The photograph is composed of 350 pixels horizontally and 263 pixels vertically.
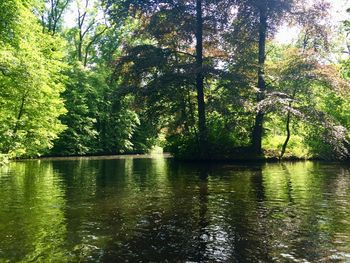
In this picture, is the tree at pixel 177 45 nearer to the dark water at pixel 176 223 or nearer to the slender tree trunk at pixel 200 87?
the slender tree trunk at pixel 200 87

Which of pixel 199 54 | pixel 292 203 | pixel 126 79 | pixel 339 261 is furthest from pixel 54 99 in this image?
pixel 339 261

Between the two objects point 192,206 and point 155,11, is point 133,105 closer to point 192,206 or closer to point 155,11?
point 155,11

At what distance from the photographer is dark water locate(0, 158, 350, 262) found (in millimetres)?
6184

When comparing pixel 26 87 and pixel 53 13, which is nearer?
pixel 26 87

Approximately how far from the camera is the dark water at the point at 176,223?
20.3 feet

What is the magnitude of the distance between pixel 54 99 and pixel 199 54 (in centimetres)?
1307

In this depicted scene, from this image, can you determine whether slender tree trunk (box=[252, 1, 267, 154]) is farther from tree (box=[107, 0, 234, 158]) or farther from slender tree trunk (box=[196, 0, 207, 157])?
slender tree trunk (box=[196, 0, 207, 157])

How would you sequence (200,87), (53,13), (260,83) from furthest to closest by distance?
1. (53,13)
2. (260,83)
3. (200,87)

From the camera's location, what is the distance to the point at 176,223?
8.34 meters

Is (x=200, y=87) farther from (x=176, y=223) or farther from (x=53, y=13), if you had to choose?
(x=53, y=13)

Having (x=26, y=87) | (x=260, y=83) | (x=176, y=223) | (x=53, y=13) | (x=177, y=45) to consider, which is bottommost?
(x=176, y=223)

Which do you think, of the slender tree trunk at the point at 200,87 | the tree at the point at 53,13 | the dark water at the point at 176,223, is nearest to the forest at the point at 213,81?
the slender tree trunk at the point at 200,87

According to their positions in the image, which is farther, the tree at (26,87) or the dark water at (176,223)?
the tree at (26,87)

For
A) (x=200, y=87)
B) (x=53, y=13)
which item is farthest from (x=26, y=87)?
(x=53, y=13)
